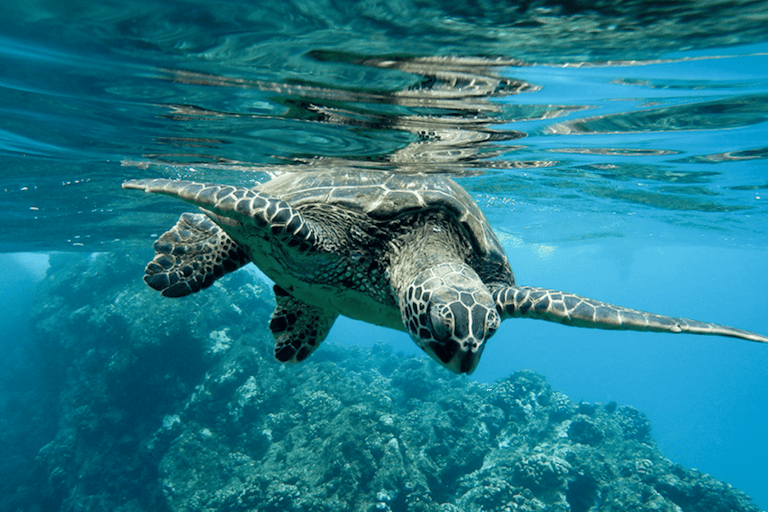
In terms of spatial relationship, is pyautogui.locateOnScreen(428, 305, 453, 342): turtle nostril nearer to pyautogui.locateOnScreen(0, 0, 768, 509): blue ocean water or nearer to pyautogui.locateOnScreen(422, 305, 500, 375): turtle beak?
pyautogui.locateOnScreen(422, 305, 500, 375): turtle beak

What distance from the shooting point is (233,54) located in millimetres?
4504

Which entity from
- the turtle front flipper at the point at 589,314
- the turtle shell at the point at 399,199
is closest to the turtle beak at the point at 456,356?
the turtle front flipper at the point at 589,314

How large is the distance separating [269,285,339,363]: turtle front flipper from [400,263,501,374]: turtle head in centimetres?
215

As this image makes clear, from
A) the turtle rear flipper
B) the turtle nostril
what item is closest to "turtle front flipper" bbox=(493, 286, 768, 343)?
the turtle nostril

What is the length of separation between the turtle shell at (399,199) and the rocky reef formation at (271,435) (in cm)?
750

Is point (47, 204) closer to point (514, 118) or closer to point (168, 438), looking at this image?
point (168, 438)

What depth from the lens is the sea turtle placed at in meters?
3.09

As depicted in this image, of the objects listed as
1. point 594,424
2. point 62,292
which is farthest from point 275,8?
point 62,292

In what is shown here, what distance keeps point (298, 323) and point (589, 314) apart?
3.52 meters

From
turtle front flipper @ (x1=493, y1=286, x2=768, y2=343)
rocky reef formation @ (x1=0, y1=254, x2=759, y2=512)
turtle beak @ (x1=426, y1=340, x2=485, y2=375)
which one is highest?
turtle front flipper @ (x1=493, y1=286, x2=768, y2=343)

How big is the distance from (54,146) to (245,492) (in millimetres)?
9310

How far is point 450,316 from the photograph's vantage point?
9.11ft

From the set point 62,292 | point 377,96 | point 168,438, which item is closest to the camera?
point 377,96

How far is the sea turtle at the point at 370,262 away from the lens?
3094 mm
